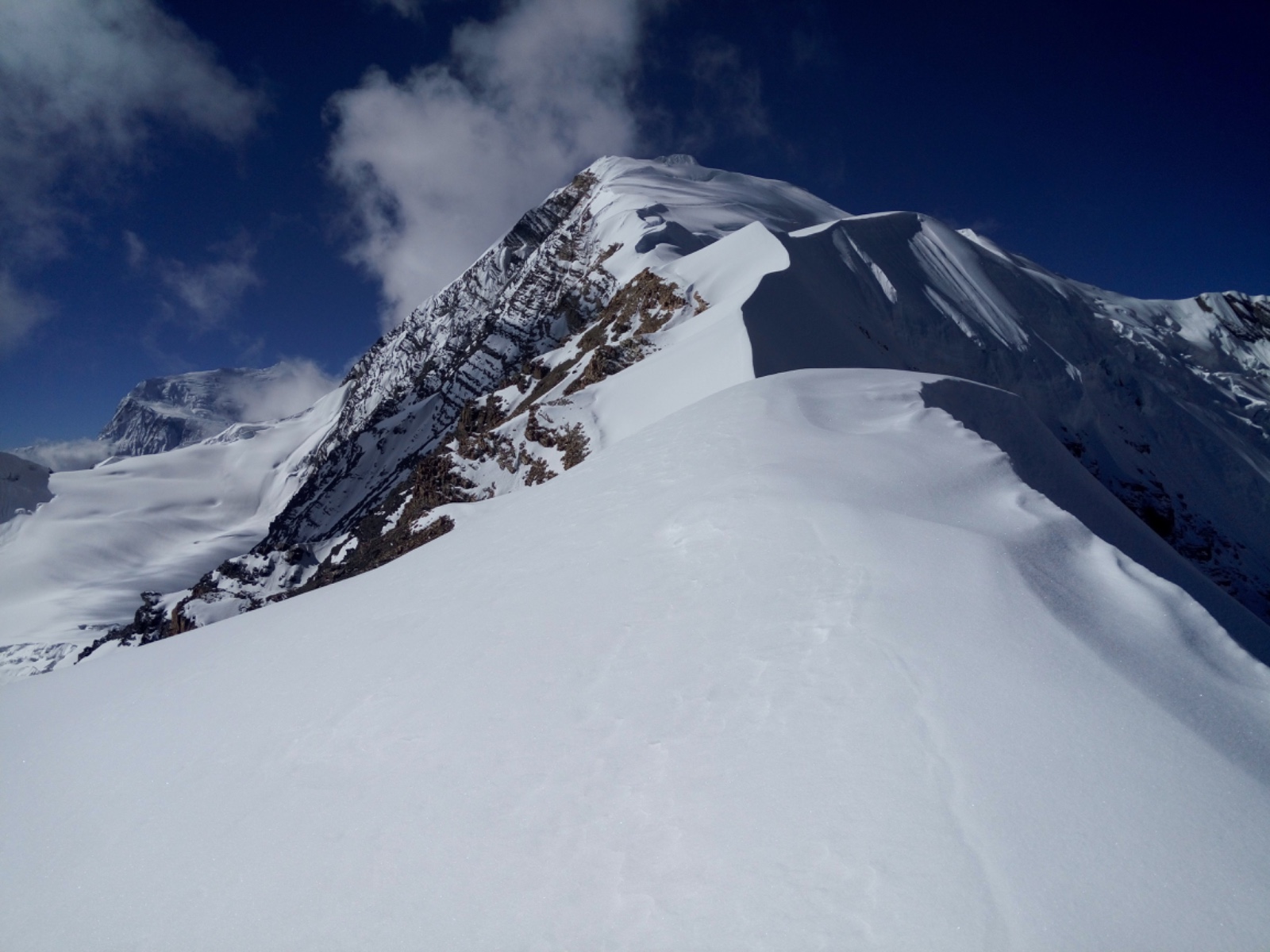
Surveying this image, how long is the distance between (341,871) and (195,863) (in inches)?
34.1

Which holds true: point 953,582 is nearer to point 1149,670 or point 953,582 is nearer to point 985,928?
point 1149,670

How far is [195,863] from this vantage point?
3162 mm

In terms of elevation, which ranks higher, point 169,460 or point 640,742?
point 169,460

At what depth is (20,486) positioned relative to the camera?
6181 inches

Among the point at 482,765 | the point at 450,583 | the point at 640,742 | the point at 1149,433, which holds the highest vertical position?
the point at 1149,433

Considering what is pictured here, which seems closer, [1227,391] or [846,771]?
[846,771]

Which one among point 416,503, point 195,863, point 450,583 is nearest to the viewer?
point 195,863

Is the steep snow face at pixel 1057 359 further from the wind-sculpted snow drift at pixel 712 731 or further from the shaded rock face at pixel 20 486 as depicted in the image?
the shaded rock face at pixel 20 486

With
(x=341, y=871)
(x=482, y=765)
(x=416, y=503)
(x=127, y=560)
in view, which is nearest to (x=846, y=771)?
(x=482, y=765)

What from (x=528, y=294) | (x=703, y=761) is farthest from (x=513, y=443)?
(x=528, y=294)

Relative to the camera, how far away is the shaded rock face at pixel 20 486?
152125 millimetres

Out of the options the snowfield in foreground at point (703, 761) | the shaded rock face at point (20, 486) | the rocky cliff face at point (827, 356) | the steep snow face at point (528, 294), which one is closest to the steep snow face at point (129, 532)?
the shaded rock face at point (20, 486)

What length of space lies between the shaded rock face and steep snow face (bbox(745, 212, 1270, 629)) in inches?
7470

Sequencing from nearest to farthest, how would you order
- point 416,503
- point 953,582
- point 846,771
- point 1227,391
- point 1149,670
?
point 846,771 → point 1149,670 → point 953,582 → point 416,503 → point 1227,391
